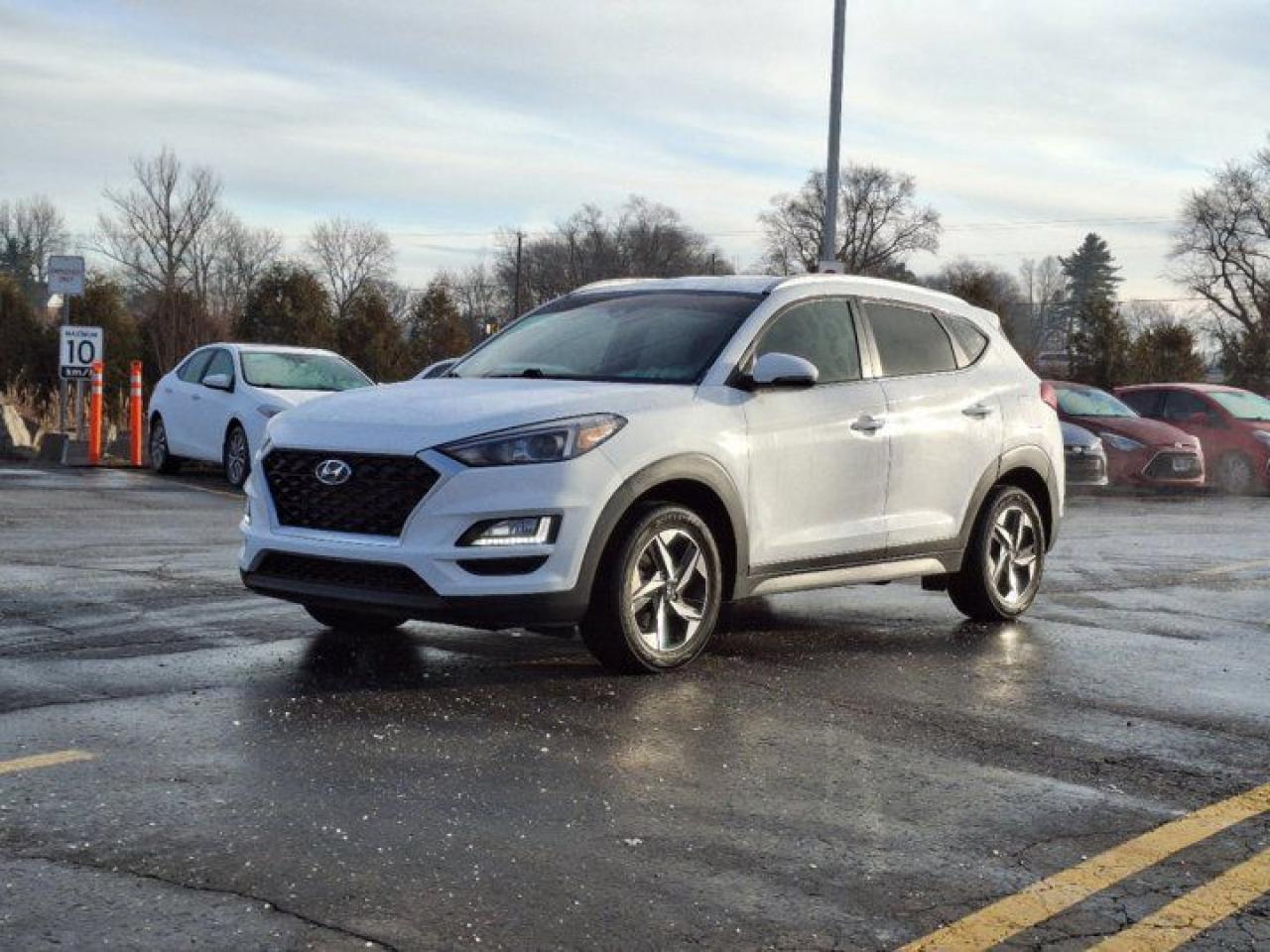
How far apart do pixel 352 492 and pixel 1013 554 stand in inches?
156

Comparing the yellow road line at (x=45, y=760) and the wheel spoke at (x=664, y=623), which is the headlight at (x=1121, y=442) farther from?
the yellow road line at (x=45, y=760)

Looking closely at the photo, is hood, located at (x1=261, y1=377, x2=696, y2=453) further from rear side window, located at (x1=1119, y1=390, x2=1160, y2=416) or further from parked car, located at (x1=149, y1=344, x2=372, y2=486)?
rear side window, located at (x1=1119, y1=390, x2=1160, y2=416)

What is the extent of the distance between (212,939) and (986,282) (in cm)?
4740

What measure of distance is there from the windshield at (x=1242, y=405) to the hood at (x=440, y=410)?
60.2 feet

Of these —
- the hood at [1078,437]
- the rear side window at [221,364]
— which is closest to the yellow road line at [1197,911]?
the rear side window at [221,364]

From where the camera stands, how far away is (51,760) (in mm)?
4938

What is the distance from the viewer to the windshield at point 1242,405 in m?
23.3

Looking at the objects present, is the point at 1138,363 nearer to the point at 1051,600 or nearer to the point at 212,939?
the point at 1051,600

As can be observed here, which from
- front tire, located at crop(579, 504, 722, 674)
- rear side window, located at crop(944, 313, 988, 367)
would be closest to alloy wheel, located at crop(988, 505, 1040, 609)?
rear side window, located at crop(944, 313, 988, 367)

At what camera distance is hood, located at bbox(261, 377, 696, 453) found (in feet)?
21.0

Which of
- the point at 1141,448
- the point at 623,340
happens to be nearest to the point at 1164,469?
the point at 1141,448

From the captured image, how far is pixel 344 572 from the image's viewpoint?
6445 millimetres

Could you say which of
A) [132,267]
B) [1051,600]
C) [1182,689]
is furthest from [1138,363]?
[132,267]

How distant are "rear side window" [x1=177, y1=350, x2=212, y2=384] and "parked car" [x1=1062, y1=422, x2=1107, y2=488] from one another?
10.4 metres
